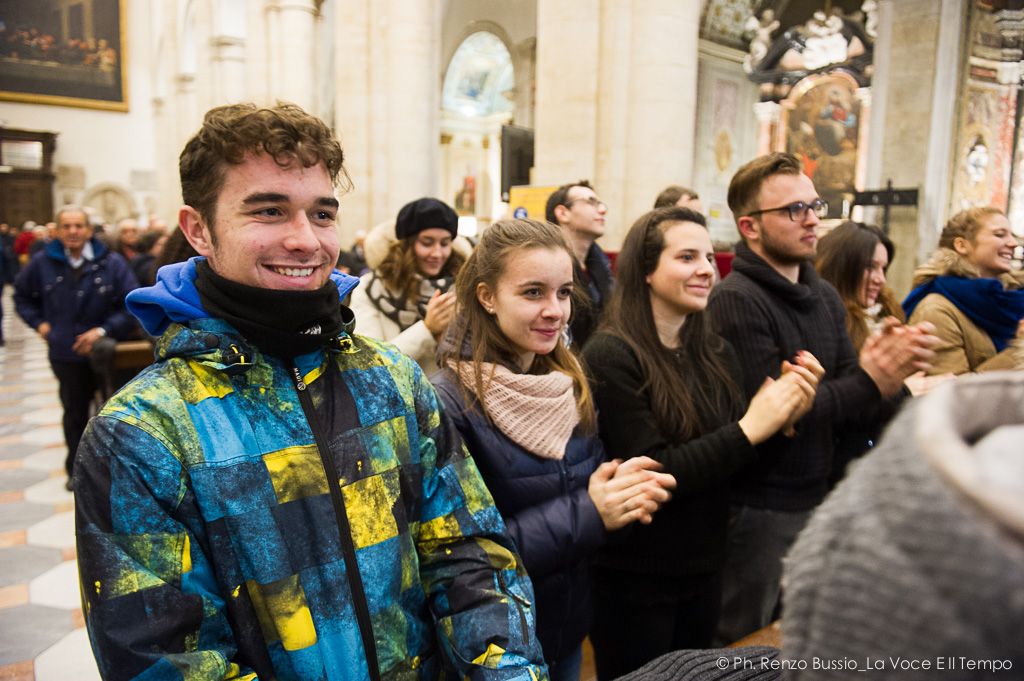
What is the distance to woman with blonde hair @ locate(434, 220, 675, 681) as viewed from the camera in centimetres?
181

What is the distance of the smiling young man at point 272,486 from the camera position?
1.06m

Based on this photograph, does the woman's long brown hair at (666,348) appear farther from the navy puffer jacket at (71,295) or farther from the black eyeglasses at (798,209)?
the navy puffer jacket at (71,295)

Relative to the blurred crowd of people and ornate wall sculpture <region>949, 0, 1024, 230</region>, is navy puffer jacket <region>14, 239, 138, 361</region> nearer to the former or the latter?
the blurred crowd of people

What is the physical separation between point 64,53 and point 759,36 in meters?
23.4

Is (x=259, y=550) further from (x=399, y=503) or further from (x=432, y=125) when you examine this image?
(x=432, y=125)

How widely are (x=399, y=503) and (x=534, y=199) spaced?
15.1 ft

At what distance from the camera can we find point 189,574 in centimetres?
110

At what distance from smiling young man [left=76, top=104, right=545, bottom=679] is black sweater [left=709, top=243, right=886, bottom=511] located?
143 cm

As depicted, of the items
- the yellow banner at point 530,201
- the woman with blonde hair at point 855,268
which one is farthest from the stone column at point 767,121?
the woman with blonde hair at point 855,268

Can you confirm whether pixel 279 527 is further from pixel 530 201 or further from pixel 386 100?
pixel 386 100

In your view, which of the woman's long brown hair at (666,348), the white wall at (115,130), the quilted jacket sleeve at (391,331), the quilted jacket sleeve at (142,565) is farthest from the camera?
the white wall at (115,130)

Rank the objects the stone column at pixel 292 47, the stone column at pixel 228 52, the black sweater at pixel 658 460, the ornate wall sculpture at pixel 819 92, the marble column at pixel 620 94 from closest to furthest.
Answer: the black sweater at pixel 658 460, the marble column at pixel 620 94, the stone column at pixel 292 47, the stone column at pixel 228 52, the ornate wall sculpture at pixel 819 92

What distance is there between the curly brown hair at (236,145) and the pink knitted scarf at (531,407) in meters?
0.83

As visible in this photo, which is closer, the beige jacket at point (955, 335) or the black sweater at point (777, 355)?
the black sweater at point (777, 355)
